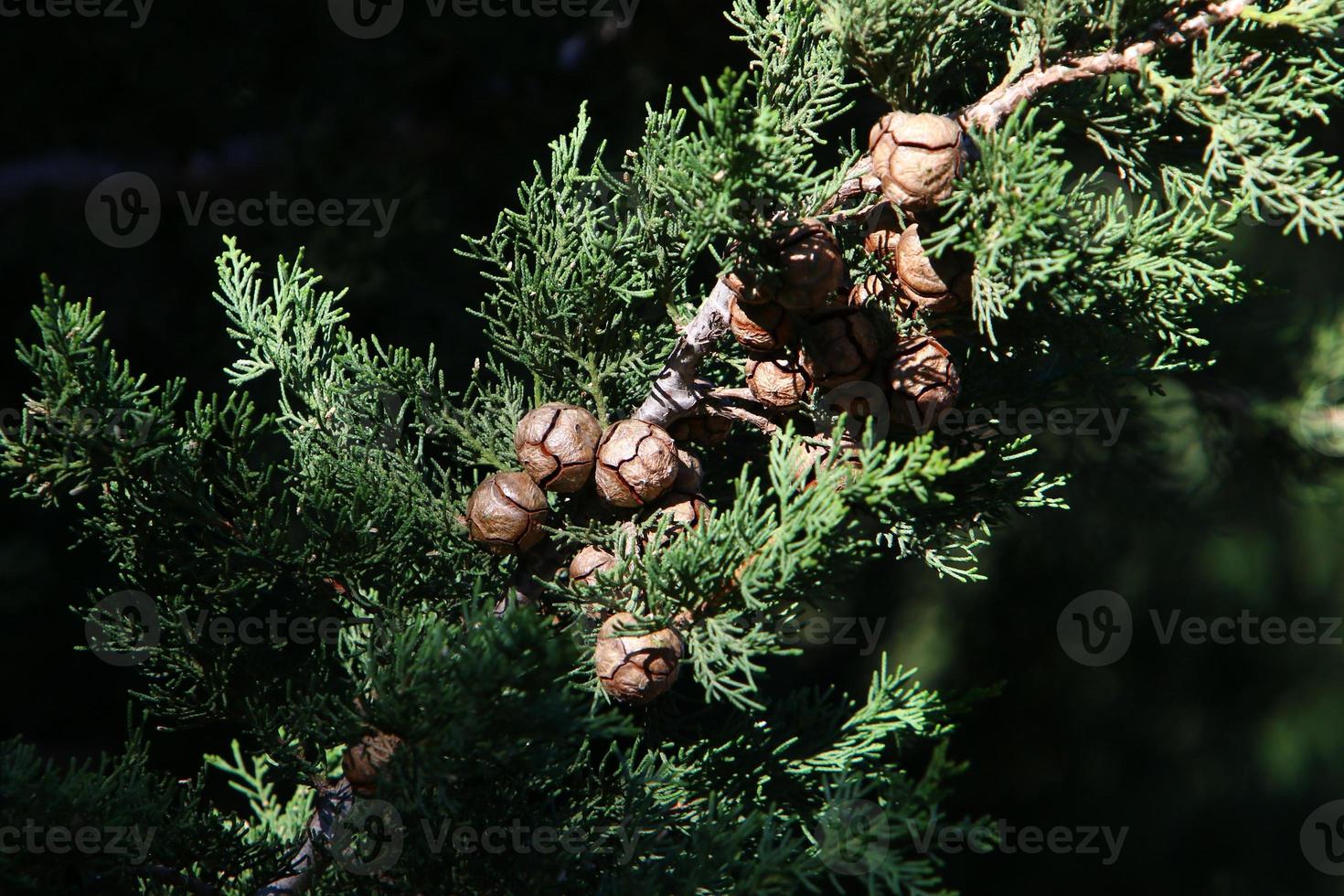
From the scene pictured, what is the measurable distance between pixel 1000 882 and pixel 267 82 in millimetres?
2341

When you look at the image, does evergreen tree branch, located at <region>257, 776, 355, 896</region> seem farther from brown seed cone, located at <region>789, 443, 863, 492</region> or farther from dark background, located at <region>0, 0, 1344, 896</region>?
dark background, located at <region>0, 0, 1344, 896</region>

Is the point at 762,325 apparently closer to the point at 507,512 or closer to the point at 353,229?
the point at 507,512

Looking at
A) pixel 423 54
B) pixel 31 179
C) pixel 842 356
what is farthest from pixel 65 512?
pixel 842 356

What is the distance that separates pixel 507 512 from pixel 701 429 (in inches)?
7.5

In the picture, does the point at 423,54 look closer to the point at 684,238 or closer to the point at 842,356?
the point at 684,238

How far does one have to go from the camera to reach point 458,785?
2.52 feet

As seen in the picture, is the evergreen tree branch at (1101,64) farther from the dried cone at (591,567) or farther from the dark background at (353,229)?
the dark background at (353,229)

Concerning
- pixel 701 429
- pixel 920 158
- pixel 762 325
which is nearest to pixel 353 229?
pixel 701 429

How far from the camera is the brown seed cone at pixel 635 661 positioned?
0.77 metres

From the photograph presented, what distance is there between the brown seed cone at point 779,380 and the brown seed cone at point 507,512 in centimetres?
20

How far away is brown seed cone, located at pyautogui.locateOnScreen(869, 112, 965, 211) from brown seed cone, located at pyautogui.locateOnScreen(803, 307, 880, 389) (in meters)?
0.10

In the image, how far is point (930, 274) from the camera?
0.76 m

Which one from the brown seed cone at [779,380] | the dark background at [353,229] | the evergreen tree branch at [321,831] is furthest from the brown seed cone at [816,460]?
the dark background at [353,229]

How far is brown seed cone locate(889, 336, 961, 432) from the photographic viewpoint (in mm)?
792
